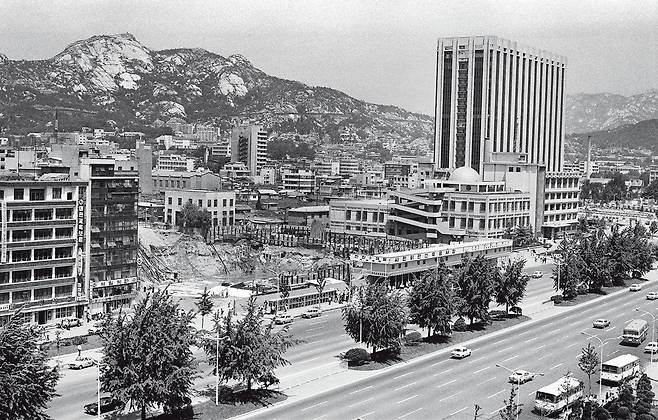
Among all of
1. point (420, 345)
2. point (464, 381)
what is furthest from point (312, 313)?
point (464, 381)

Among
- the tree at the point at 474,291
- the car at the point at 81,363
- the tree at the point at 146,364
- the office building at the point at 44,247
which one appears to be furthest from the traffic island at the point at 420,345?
the office building at the point at 44,247

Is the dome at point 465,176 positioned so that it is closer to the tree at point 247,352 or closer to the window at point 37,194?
the window at point 37,194

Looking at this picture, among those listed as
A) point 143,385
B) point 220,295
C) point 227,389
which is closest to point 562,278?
point 220,295

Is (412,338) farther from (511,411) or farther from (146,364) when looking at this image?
(146,364)

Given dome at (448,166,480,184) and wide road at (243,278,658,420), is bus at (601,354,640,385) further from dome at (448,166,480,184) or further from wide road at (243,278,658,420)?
dome at (448,166,480,184)

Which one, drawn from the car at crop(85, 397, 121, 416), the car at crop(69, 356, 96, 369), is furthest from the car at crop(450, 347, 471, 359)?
the car at crop(85, 397, 121, 416)

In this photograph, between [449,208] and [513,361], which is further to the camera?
[449,208]

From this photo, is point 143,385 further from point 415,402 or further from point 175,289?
point 175,289
